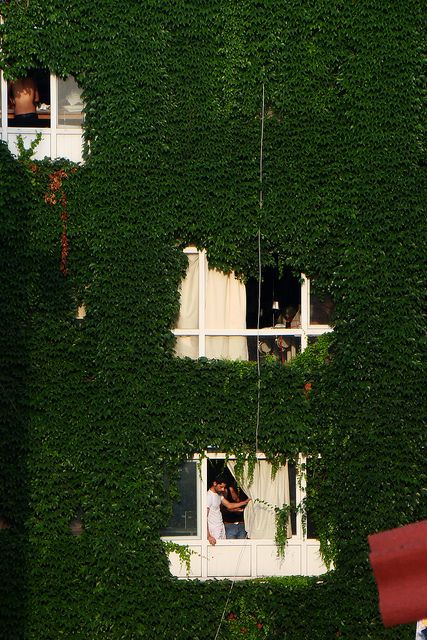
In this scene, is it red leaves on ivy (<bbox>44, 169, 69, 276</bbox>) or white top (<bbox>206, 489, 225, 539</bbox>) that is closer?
red leaves on ivy (<bbox>44, 169, 69, 276</bbox>)

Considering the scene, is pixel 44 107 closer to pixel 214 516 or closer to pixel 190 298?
pixel 190 298

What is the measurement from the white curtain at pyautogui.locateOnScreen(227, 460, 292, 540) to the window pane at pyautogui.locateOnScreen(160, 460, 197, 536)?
2.59ft

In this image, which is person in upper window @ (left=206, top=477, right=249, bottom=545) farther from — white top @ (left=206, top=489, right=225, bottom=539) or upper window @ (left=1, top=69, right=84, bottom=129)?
upper window @ (left=1, top=69, right=84, bottom=129)

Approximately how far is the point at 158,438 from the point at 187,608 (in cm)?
257

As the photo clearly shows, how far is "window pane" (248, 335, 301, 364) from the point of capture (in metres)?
15.9

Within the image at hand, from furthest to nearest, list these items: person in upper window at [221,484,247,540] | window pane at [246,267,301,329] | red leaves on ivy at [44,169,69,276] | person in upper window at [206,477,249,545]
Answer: window pane at [246,267,301,329] < person in upper window at [221,484,247,540] < person in upper window at [206,477,249,545] < red leaves on ivy at [44,169,69,276]

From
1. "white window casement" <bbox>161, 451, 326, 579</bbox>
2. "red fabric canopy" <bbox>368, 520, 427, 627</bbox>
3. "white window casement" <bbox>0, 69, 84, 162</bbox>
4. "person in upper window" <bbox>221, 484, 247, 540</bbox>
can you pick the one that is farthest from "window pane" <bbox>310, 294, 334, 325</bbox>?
"red fabric canopy" <bbox>368, 520, 427, 627</bbox>

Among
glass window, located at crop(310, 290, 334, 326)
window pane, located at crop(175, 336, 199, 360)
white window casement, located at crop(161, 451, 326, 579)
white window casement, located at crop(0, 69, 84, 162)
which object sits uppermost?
white window casement, located at crop(0, 69, 84, 162)

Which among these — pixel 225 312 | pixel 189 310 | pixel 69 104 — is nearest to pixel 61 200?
pixel 69 104

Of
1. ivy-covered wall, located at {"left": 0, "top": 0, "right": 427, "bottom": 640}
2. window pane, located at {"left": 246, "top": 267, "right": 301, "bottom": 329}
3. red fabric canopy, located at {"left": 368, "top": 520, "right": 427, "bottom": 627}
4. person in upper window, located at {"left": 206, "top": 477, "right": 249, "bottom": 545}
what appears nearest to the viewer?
red fabric canopy, located at {"left": 368, "top": 520, "right": 427, "bottom": 627}

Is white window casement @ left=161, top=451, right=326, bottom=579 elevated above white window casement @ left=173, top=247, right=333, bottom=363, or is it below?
below

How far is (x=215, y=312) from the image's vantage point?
1596cm

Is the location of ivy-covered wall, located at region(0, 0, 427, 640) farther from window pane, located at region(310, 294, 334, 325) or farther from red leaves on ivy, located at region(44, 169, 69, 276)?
window pane, located at region(310, 294, 334, 325)

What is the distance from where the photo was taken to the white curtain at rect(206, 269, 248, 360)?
52.2ft
